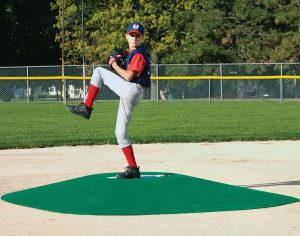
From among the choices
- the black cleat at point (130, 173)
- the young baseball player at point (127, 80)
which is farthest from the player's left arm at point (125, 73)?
the black cleat at point (130, 173)

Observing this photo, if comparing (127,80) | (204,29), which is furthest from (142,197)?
(204,29)

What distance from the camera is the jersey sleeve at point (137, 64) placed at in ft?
29.6

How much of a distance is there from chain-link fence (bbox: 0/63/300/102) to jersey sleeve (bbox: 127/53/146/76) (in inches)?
1261

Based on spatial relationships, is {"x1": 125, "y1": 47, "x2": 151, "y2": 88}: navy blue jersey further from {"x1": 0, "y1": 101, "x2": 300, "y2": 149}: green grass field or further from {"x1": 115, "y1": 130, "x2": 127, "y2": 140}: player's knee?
{"x1": 0, "y1": 101, "x2": 300, "y2": 149}: green grass field

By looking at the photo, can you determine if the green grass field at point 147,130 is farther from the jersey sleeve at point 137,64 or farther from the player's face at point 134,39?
the jersey sleeve at point 137,64

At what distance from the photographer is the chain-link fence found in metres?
42.2

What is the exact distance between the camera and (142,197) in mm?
8289

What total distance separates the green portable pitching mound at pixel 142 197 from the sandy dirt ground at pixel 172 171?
8.7 inches

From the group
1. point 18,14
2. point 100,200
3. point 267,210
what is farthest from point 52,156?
point 18,14

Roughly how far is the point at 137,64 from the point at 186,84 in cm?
3436

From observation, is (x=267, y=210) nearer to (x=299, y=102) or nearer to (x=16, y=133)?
(x=16, y=133)

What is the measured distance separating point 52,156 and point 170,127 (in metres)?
7.72

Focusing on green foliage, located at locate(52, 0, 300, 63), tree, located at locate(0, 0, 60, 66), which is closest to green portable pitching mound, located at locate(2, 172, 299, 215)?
green foliage, located at locate(52, 0, 300, 63)

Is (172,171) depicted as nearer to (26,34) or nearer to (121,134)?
(121,134)
